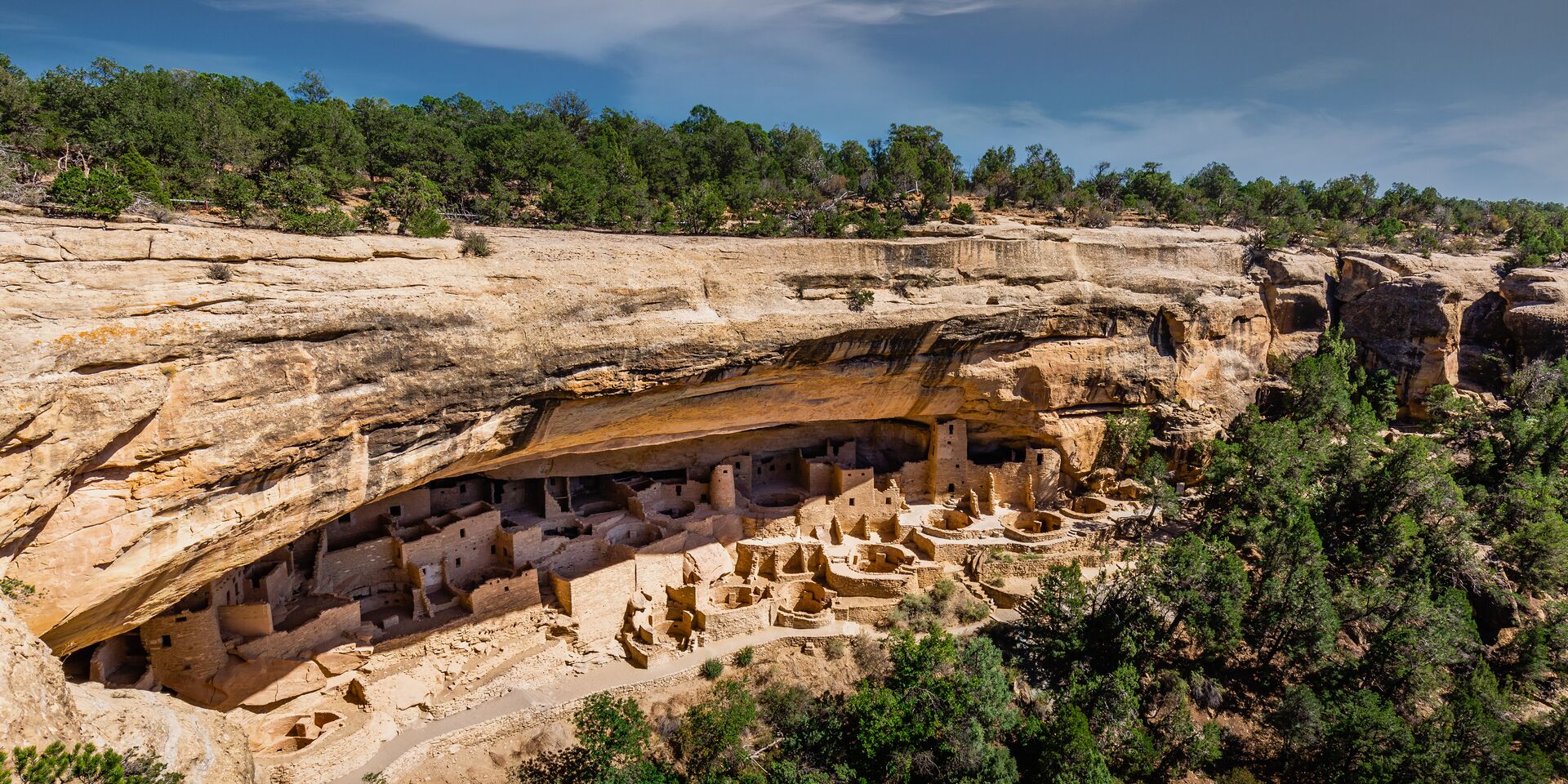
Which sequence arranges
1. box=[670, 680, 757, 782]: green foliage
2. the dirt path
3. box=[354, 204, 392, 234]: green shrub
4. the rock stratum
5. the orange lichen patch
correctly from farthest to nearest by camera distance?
1. box=[354, 204, 392, 234]: green shrub
2. box=[670, 680, 757, 782]: green foliage
3. the dirt path
4. the rock stratum
5. the orange lichen patch

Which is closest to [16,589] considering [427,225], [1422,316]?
[427,225]

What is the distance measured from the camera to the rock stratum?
972 centimetres

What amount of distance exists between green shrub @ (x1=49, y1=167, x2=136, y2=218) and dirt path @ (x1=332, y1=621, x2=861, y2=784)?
10.5 meters

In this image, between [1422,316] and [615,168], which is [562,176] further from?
[1422,316]

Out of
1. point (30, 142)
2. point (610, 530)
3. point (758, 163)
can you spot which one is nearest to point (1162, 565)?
point (610, 530)

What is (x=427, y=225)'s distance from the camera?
15.4m

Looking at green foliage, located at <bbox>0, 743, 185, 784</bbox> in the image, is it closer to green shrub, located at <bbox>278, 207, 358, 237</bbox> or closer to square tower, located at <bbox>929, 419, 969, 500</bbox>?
green shrub, located at <bbox>278, 207, 358, 237</bbox>

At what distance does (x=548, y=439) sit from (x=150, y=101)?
55.4 ft

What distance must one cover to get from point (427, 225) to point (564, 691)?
1034 cm

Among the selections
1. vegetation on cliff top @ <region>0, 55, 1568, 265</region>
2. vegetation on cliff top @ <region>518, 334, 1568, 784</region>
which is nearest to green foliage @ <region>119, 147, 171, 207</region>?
vegetation on cliff top @ <region>0, 55, 1568, 265</region>

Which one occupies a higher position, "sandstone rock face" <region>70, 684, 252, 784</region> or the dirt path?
"sandstone rock face" <region>70, 684, 252, 784</region>

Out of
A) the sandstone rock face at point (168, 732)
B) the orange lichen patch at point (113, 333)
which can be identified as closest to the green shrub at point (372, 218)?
the orange lichen patch at point (113, 333)

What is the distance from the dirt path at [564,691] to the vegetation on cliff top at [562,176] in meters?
9.91

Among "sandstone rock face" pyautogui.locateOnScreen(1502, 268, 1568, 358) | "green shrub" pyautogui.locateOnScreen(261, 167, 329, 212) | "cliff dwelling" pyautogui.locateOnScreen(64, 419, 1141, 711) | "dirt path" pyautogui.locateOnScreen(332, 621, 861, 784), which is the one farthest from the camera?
"sandstone rock face" pyautogui.locateOnScreen(1502, 268, 1568, 358)
